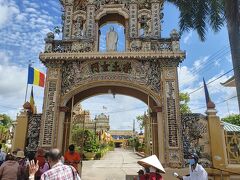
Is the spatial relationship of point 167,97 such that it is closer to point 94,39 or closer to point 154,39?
point 154,39

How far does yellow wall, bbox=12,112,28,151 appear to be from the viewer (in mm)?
8976


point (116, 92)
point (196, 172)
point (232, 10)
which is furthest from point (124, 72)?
point (196, 172)

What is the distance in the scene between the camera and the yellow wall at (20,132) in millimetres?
8976

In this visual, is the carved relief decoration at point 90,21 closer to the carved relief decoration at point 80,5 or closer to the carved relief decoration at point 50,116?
the carved relief decoration at point 80,5

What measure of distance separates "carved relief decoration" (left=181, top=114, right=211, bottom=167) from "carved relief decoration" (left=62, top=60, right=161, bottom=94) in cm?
180

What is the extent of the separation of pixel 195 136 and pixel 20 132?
275 inches

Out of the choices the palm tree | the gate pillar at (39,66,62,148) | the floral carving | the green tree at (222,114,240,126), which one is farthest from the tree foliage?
the green tree at (222,114,240,126)

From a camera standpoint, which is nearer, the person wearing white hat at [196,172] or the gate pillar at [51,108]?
the person wearing white hat at [196,172]

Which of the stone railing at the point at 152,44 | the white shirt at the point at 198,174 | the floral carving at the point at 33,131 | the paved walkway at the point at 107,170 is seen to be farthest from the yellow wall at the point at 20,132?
the white shirt at the point at 198,174

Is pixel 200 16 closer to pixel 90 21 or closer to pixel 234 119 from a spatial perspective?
pixel 90 21

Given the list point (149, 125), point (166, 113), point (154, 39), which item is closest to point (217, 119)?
point (166, 113)

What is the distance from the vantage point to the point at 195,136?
29.1 ft

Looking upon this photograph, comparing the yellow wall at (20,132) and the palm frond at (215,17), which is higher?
the palm frond at (215,17)

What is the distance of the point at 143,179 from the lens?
10.4 feet
